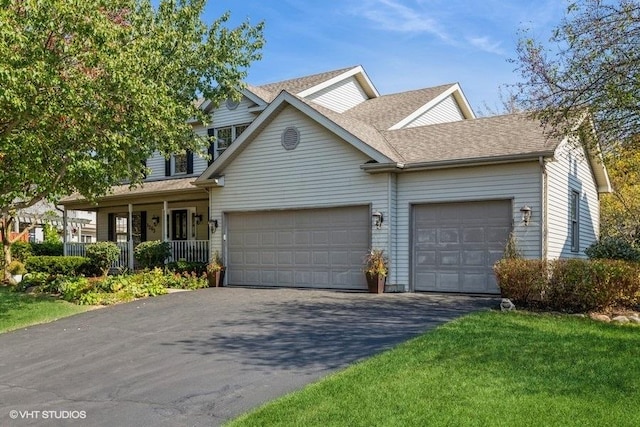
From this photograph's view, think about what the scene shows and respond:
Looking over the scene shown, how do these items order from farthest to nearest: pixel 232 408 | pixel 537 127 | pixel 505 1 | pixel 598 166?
pixel 598 166 < pixel 537 127 < pixel 505 1 < pixel 232 408

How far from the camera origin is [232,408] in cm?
597

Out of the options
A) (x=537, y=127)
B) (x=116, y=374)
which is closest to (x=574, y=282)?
(x=537, y=127)

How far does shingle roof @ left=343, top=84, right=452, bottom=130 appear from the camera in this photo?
64.1 feet

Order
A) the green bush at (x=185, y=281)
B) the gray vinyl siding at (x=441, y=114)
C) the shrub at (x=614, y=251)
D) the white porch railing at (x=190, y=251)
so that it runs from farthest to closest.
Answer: the gray vinyl siding at (x=441, y=114), the white porch railing at (x=190, y=251), the green bush at (x=185, y=281), the shrub at (x=614, y=251)

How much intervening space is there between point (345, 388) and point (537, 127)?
10778mm

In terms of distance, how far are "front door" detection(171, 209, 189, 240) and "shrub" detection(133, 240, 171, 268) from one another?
3.31 meters

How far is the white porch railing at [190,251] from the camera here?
19.1 meters

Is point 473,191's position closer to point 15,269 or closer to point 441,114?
point 441,114

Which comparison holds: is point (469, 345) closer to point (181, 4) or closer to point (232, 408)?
point (232, 408)

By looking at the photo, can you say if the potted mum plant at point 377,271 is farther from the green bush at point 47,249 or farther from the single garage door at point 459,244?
the green bush at point 47,249

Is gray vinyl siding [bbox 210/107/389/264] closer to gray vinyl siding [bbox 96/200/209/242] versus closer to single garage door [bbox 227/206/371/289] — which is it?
single garage door [bbox 227/206/371/289]

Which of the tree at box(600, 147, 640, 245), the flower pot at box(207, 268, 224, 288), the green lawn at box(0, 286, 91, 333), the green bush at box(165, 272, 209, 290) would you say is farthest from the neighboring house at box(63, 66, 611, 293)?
the green lawn at box(0, 286, 91, 333)

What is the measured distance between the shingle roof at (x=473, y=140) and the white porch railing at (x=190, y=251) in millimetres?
7217

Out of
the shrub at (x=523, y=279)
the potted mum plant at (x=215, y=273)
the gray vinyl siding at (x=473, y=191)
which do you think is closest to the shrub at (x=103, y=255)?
the potted mum plant at (x=215, y=273)
